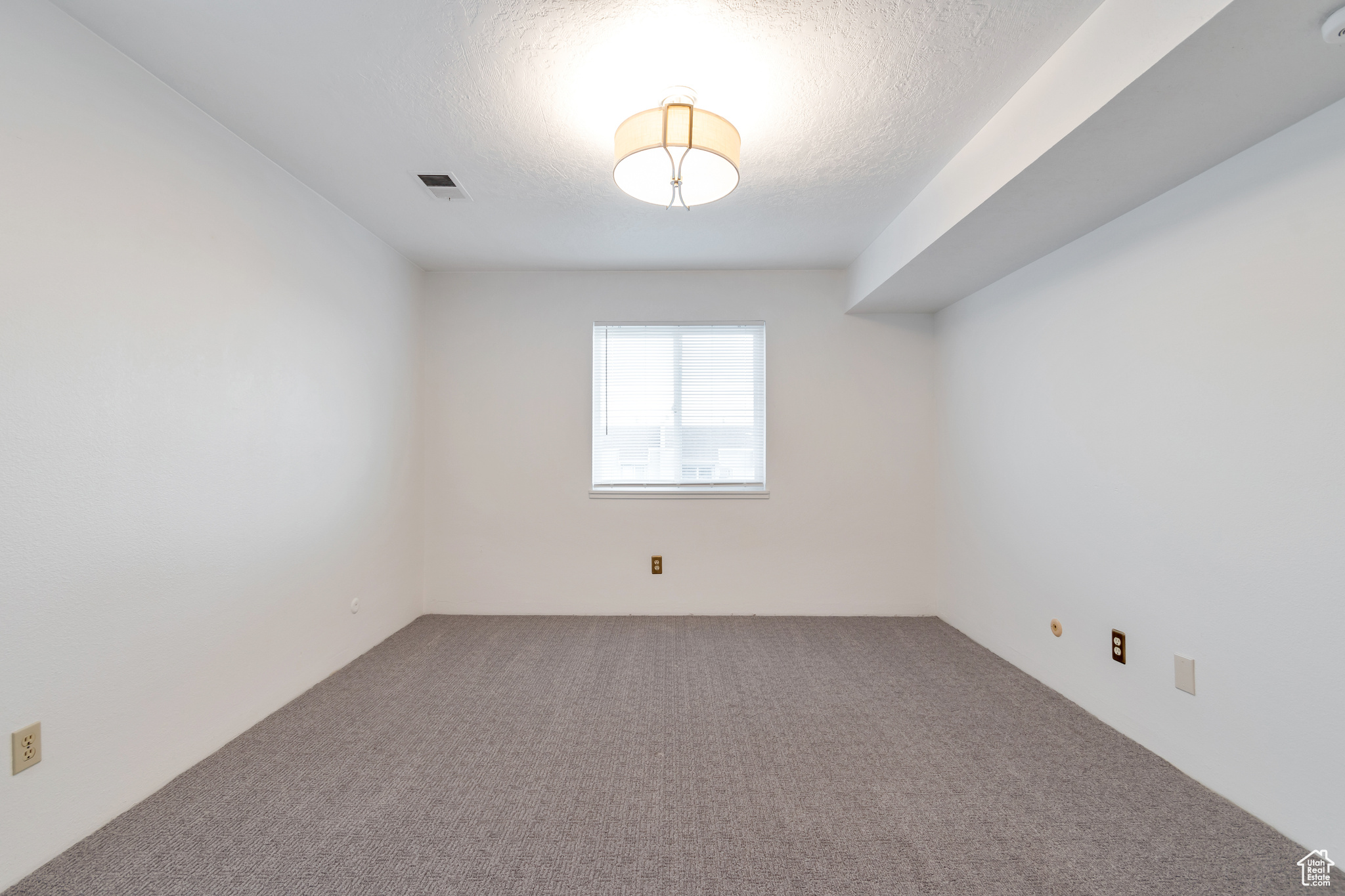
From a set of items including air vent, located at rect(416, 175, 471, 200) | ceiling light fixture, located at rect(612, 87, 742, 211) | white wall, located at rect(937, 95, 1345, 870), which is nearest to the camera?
white wall, located at rect(937, 95, 1345, 870)

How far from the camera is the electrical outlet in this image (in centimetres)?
152

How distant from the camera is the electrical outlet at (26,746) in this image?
152 cm

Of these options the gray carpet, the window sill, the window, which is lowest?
the gray carpet

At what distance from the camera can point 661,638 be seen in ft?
11.4

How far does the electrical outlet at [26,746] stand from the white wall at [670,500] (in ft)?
7.97

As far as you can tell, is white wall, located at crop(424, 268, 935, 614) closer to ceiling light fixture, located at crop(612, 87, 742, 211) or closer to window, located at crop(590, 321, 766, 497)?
window, located at crop(590, 321, 766, 497)

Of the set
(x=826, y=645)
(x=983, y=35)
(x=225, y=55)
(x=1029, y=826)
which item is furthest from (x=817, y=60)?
(x=826, y=645)

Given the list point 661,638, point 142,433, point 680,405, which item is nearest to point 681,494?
point 680,405

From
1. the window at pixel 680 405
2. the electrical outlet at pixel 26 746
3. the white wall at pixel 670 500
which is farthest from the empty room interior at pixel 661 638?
the window at pixel 680 405

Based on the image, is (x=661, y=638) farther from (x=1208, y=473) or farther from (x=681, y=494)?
(x=1208, y=473)

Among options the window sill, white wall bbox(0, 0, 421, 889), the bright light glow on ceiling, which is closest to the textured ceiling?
the bright light glow on ceiling

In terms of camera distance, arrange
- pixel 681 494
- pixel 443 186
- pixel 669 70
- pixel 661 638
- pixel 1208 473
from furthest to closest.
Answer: pixel 681 494 → pixel 661 638 → pixel 443 186 → pixel 1208 473 → pixel 669 70

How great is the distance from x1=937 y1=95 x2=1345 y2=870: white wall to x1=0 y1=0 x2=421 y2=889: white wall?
11.8 ft

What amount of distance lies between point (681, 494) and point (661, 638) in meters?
0.99
